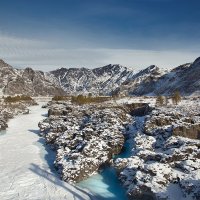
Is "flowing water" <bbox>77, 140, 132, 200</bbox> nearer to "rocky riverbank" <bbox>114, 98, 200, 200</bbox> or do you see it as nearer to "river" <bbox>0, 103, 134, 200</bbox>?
"river" <bbox>0, 103, 134, 200</bbox>

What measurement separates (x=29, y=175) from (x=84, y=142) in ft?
29.2

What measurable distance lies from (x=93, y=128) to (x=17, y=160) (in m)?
12.1

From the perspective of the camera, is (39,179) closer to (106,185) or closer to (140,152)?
(106,185)

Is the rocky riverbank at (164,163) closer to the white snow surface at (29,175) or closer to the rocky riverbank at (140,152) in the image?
the rocky riverbank at (140,152)

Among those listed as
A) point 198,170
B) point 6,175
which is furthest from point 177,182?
point 6,175

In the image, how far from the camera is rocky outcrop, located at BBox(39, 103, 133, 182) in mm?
35906

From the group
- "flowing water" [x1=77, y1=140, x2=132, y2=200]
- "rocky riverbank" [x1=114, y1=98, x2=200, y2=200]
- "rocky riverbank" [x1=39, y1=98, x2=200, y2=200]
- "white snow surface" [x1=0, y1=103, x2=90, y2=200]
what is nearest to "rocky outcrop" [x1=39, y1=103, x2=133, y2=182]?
"rocky riverbank" [x1=39, y1=98, x2=200, y2=200]

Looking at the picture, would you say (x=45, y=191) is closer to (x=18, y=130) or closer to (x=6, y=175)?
(x=6, y=175)

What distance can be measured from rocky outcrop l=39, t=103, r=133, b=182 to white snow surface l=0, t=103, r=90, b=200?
176 cm

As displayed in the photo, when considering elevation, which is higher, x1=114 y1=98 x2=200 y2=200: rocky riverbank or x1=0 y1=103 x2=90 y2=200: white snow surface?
x1=114 y1=98 x2=200 y2=200: rocky riverbank

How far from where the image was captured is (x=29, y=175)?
35688mm

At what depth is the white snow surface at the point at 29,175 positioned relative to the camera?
99.9 feet

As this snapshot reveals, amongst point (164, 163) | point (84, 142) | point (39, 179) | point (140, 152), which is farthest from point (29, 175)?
point (164, 163)

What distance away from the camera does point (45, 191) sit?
1228 inches
